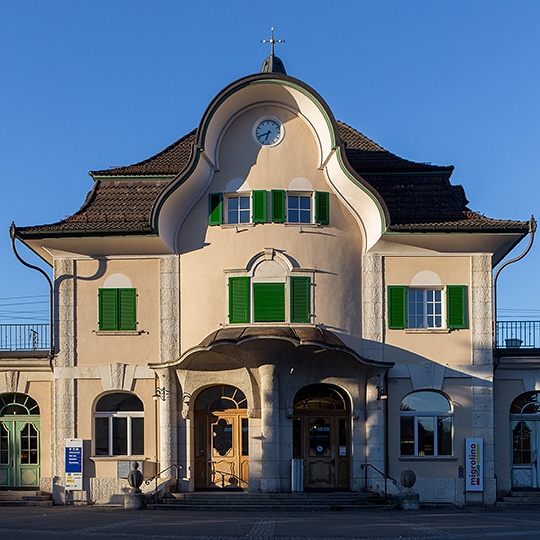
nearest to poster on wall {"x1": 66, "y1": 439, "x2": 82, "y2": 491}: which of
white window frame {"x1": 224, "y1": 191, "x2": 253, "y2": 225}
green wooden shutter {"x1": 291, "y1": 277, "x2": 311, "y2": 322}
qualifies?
green wooden shutter {"x1": 291, "y1": 277, "x2": 311, "y2": 322}

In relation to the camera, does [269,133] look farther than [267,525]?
Yes

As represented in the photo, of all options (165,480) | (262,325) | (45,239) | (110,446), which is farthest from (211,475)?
(45,239)

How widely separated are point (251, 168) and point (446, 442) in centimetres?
883

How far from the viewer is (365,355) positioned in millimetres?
22109

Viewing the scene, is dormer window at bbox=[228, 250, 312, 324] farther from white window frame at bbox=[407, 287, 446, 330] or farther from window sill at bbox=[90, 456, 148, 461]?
window sill at bbox=[90, 456, 148, 461]

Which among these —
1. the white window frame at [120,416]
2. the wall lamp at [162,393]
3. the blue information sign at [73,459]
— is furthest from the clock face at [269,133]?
the blue information sign at [73,459]

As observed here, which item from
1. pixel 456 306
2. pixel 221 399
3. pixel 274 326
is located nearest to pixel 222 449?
pixel 221 399

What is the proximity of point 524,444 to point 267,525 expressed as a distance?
9263 mm

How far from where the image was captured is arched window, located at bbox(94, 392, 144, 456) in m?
22.5

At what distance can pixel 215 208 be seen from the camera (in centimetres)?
2245

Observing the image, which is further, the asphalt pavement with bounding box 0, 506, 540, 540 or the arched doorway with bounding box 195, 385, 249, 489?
the arched doorway with bounding box 195, 385, 249, 489

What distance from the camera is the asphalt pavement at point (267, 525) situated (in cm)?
1548

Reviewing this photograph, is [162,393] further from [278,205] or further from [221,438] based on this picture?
[278,205]

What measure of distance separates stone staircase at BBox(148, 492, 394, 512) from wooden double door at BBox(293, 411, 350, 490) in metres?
1.22
